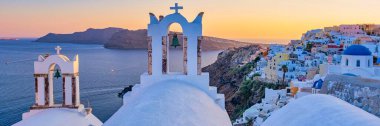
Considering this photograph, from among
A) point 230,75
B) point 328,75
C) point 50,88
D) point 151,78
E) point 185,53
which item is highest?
point 185,53

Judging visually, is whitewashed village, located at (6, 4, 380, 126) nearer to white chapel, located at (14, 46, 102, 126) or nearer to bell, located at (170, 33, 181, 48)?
white chapel, located at (14, 46, 102, 126)

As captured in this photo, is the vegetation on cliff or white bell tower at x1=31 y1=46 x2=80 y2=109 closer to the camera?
white bell tower at x1=31 y1=46 x2=80 y2=109

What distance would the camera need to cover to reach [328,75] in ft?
60.4

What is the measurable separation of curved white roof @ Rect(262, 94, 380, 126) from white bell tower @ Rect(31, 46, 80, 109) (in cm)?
554

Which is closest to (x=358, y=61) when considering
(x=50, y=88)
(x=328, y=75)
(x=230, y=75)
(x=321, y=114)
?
(x=328, y=75)

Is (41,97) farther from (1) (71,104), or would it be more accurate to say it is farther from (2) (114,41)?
(2) (114,41)

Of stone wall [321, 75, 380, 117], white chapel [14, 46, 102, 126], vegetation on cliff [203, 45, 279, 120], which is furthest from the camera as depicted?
vegetation on cliff [203, 45, 279, 120]

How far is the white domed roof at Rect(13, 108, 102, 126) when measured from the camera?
8848mm

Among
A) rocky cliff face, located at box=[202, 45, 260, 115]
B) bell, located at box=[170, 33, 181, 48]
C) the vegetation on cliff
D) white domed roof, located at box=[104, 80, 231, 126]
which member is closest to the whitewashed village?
white domed roof, located at box=[104, 80, 231, 126]

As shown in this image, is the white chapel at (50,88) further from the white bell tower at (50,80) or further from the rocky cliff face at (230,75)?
the rocky cliff face at (230,75)

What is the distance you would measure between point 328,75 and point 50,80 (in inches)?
481

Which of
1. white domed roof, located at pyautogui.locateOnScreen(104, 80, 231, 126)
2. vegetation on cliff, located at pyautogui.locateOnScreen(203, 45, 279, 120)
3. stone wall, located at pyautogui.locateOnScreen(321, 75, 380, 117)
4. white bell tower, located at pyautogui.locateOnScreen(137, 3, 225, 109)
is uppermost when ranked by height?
white bell tower, located at pyautogui.locateOnScreen(137, 3, 225, 109)

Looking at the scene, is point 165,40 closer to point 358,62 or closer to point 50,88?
point 50,88

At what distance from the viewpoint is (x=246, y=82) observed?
1866 inches
